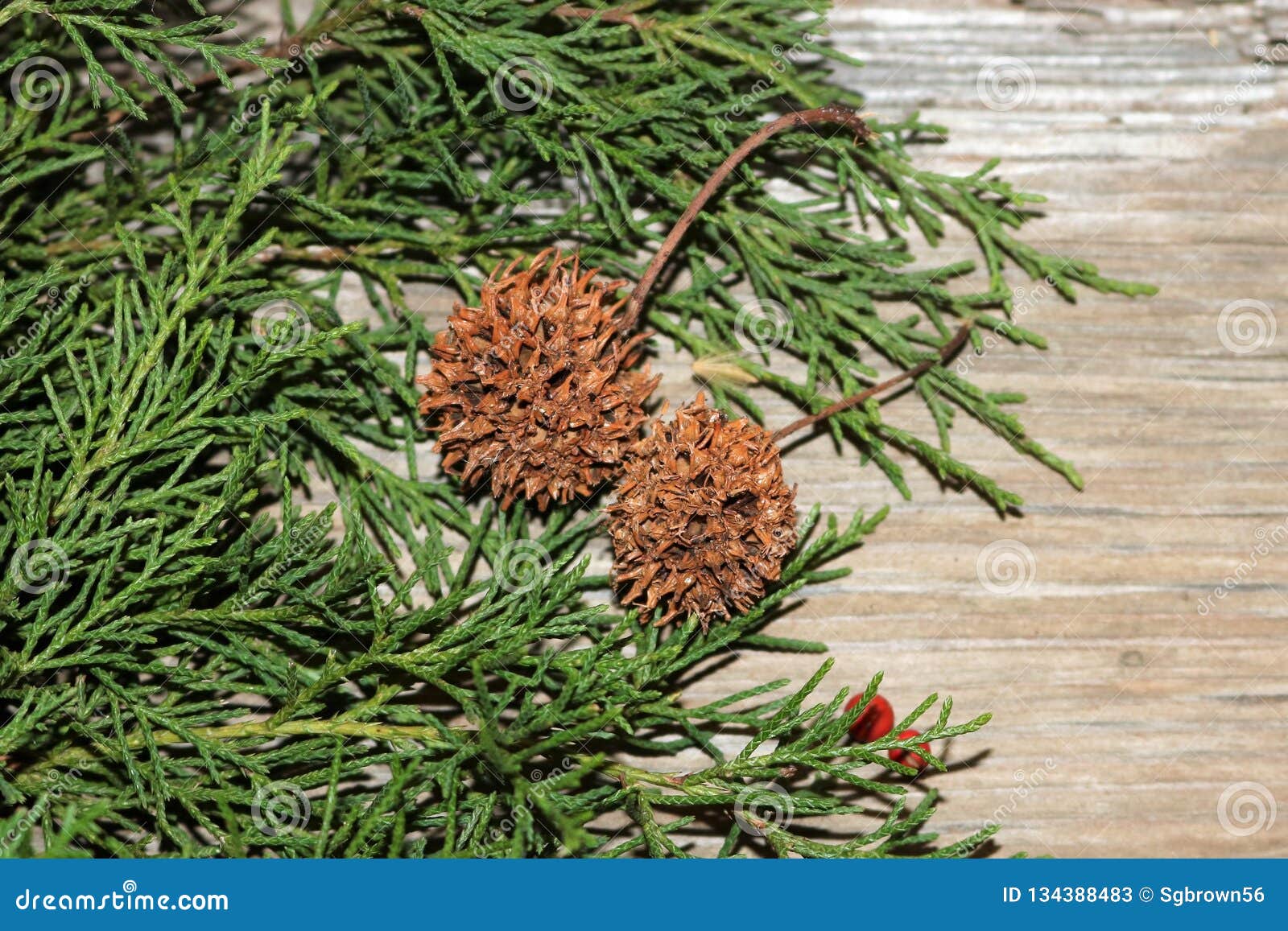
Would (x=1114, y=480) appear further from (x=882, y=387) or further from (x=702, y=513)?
(x=702, y=513)

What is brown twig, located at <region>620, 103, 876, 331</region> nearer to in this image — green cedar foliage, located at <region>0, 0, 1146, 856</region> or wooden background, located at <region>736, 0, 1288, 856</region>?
green cedar foliage, located at <region>0, 0, 1146, 856</region>

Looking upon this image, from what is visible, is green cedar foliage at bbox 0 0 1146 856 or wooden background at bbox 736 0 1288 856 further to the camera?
wooden background at bbox 736 0 1288 856

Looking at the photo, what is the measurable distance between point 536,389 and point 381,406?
43 cm

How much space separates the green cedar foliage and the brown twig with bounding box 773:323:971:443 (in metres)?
0.05

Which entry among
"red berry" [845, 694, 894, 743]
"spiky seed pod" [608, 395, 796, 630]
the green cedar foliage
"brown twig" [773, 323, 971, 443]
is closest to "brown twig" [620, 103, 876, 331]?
the green cedar foliage

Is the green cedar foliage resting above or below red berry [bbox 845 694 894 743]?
above

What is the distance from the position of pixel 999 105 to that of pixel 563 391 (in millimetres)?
1240

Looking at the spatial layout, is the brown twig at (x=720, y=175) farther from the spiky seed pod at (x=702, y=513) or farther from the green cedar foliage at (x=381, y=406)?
the spiky seed pod at (x=702, y=513)

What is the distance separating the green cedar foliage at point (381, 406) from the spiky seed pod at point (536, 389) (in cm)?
18

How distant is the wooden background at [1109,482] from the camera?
2.00 m

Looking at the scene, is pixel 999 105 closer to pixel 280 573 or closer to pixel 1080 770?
pixel 1080 770

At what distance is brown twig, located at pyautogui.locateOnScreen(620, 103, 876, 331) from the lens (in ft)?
5.71

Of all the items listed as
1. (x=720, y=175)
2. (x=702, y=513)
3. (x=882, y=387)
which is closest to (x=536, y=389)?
(x=702, y=513)

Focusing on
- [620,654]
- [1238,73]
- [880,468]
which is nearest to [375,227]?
[620,654]
